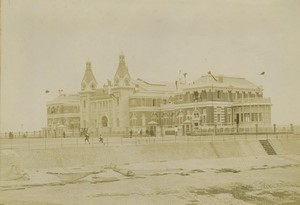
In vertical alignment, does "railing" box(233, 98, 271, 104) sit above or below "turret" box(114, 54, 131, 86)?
below

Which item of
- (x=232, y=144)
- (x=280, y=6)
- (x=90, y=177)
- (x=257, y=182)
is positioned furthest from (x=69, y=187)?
(x=232, y=144)

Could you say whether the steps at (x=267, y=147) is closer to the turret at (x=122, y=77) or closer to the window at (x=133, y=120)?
the window at (x=133, y=120)

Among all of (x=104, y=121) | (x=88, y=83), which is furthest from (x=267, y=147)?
(x=104, y=121)

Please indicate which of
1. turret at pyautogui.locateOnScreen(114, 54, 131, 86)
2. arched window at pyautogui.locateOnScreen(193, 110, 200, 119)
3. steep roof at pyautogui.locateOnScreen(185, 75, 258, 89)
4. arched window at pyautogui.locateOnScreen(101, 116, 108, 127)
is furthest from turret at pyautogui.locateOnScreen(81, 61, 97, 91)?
arched window at pyautogui.locateOnScreen(193, 110, 200, 119)

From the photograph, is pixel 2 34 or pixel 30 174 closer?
pixel 2 34

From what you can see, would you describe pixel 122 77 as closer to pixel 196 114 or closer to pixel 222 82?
pixel 196 114

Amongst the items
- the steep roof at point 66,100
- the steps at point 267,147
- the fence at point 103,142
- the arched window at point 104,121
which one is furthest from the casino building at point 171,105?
the steps at point 267,147

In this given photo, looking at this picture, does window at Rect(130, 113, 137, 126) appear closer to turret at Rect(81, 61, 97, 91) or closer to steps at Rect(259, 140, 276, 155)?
turret at Rect(81, 61, 97, 91)

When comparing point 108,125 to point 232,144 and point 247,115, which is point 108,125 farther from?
point 232,144
